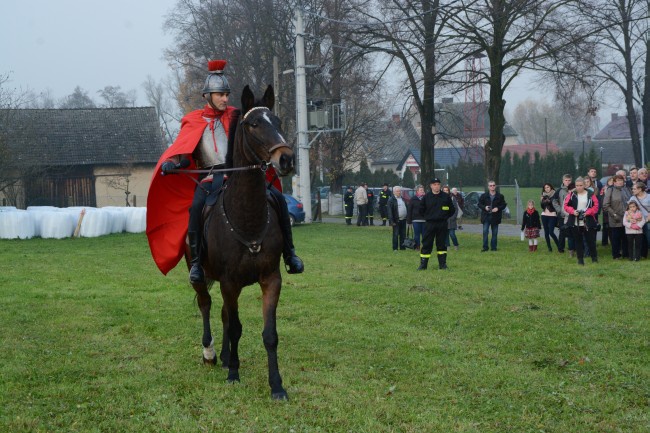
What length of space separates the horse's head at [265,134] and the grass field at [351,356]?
2046 mm

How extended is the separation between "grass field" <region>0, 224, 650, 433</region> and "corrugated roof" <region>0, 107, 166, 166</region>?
127ft

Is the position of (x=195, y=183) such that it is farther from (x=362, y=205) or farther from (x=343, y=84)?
(x=343, y=84)

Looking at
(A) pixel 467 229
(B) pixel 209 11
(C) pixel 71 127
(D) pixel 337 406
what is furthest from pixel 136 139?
(D) pixel 337 406

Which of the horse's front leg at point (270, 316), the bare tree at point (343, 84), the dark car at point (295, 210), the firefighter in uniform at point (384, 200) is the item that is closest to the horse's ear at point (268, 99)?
the horse's front leg at point (270, 316)

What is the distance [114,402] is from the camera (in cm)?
725

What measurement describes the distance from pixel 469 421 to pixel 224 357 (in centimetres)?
308

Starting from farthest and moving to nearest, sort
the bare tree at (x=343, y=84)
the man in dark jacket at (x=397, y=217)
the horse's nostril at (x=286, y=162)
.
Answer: the bare tree at (x=343, y=84) < the man in dark jacket at (x=397, y=217) < the horse's nostril at (x=286, y=162)

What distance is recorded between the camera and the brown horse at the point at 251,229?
7367 mm

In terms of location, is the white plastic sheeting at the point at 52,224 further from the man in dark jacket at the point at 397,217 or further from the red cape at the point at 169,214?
the red cape at the point at 169,214

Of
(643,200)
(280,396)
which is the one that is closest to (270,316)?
(280,396)

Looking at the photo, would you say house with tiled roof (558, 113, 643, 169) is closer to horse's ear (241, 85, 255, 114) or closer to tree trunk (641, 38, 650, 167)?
tree trunk (641, 38, 650, 167)

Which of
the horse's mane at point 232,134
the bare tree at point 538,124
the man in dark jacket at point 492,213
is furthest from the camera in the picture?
the bare tree at point 538,124

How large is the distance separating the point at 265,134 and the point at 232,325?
217 centimetres

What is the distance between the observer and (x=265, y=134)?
7.18 m
